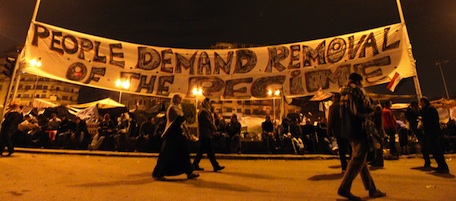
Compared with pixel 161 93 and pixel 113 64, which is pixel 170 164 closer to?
pixel 161 93

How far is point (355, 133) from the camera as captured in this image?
3.61m

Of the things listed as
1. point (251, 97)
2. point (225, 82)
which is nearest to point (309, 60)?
point (251, 97)

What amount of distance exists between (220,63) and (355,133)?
952cm

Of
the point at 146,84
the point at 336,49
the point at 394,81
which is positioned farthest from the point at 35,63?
the point at 394,81

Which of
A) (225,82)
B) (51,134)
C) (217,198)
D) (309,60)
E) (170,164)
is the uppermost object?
(309,60)

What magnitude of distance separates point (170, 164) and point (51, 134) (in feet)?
26.2

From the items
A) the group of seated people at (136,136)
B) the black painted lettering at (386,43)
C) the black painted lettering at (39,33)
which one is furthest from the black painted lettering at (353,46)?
the black painted lettering at (39,33)

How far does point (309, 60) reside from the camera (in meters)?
11.5

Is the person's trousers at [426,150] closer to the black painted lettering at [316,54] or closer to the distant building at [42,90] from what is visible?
the black painted lettering at [316,54]

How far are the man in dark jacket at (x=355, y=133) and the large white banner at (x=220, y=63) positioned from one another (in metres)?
6.95

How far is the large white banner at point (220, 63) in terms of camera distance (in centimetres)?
1004

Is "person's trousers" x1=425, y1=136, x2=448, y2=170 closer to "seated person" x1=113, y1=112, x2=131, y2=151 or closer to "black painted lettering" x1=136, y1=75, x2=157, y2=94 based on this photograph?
"seated person" x1=113, y1=112, x2=131, y2=151

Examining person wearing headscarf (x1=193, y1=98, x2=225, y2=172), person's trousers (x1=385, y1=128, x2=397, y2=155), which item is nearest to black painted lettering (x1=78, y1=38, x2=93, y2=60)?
person wearing headscarf (x1=193, y1=98, x2=225, y2=172)

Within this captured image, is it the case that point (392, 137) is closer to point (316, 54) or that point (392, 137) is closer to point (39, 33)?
point (316, 54)
